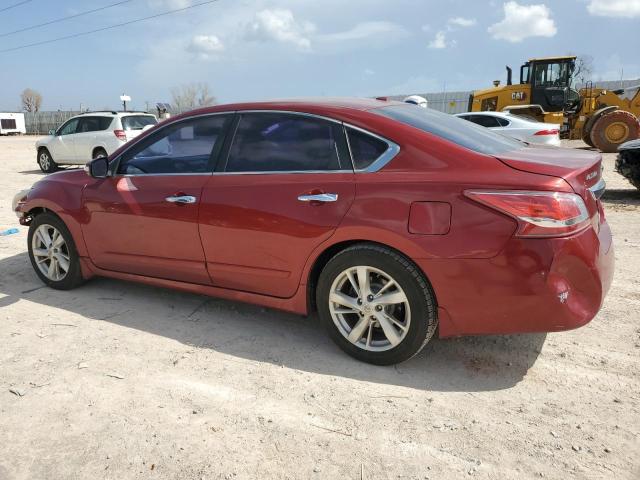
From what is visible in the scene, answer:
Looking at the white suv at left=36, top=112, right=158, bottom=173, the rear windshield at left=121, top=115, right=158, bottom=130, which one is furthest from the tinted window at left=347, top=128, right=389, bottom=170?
the rear windshield at left=121, top=115, right=158, bottom=130

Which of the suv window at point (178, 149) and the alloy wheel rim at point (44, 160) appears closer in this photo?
the suv window at point (178, 149)

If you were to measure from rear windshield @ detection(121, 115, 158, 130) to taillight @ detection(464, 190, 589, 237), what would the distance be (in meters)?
14.0

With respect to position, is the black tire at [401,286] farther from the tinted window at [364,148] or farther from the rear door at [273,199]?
the tinted window at [364,148]

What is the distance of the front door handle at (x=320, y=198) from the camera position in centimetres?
310

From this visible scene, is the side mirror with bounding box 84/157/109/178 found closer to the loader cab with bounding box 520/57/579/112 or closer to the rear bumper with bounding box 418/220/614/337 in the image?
the rear bumper with bounding box 418/220/614/337

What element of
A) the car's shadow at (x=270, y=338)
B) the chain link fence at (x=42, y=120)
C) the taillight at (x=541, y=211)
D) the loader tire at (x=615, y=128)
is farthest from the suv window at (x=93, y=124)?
the chain link fence at (x=42, y=120)

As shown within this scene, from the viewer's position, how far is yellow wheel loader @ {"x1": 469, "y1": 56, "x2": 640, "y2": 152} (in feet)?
57.9

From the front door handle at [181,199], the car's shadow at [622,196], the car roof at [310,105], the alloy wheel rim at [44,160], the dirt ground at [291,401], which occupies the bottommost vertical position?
the dirt ground at [291,401]

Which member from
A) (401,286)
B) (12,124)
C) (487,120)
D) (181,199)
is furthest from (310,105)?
(12,124)

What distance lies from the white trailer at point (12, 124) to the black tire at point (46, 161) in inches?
1681

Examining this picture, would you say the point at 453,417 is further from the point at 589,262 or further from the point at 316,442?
the point at 589,262

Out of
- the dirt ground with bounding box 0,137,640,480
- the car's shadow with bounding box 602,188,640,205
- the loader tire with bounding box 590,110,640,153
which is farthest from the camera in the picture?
the loader tire with bounding box 590,110,640,153

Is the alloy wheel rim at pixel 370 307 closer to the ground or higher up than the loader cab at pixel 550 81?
closer to the ground

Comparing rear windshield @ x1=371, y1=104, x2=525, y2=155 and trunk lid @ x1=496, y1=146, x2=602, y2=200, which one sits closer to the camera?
trunk lid @ x1=496, y1=146, x2=602, y2=200
